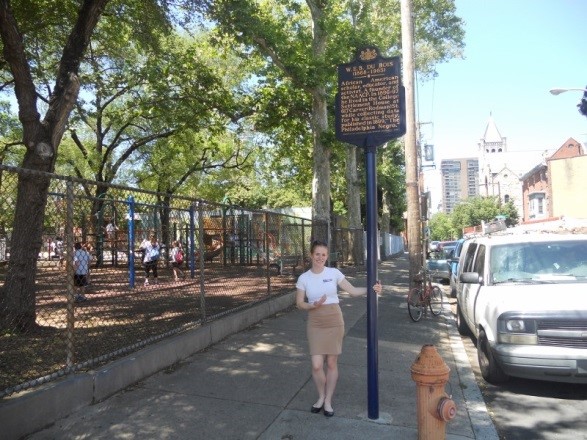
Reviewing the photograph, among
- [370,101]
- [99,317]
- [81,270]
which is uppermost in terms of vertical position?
[370,101]

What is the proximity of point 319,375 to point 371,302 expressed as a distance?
33.0 inches

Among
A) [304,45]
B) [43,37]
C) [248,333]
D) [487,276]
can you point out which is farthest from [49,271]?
[304,45]

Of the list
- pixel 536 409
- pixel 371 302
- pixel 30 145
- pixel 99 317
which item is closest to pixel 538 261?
pixel 536 409

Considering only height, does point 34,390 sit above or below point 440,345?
above

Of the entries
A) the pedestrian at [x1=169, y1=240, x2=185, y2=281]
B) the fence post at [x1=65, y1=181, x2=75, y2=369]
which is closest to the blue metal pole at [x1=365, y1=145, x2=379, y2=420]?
the fence post at [x1=65, y1=181, x2=75, y2=369]

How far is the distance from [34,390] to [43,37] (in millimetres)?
11360

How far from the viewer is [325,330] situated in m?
4.80

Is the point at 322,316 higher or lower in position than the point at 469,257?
lower

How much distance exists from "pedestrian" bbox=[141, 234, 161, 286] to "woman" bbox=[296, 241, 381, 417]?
7.78 ft

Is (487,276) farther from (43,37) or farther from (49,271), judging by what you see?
(43,37)

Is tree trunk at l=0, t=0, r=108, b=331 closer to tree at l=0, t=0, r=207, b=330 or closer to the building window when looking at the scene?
tree at l=0, t=0, r=207, b=330

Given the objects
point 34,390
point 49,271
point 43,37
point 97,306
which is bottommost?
point 34,390

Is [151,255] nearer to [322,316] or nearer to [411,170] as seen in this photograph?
[322,316]

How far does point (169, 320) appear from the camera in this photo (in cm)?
826
